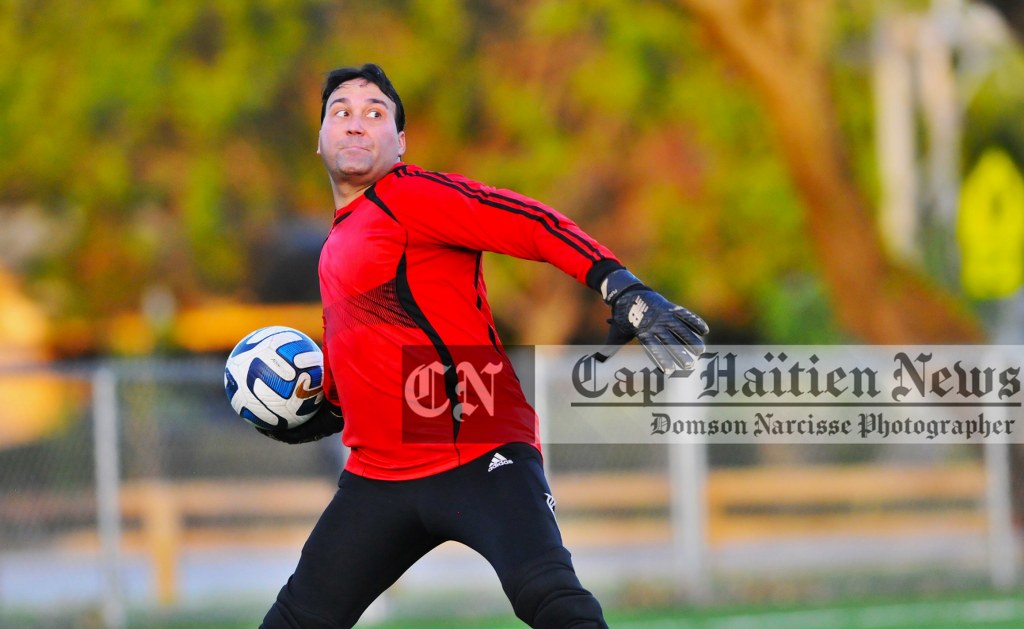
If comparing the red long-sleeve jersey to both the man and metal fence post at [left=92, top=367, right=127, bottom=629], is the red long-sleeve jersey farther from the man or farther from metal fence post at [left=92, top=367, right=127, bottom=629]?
metal fence post at [left=92, top=367, right=127, bottom=629]

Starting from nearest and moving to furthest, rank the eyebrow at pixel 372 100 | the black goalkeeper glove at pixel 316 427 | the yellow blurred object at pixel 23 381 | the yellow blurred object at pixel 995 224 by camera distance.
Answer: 1. the eyebrow at pixel 372 100
2. the black goalkeeper glove at pixel 316 427
3. the yellow blurred object at pixel 23 381
4. the yellow blurred object at pixel 995 224

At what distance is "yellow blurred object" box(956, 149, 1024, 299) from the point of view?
1424 cm

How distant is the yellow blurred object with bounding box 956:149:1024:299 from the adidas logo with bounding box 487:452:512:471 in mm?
10505

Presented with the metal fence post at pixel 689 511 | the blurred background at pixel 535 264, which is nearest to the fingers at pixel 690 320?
the blurred background at pixel 535 264

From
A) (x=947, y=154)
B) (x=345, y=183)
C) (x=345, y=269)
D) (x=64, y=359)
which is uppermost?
(x=947, y=154)

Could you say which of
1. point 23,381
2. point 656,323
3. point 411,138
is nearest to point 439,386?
point 656,323

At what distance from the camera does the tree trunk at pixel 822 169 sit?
12773 millimetres

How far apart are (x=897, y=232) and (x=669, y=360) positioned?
67.5 feet

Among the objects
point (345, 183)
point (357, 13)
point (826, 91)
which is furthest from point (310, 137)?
point (345, 183)

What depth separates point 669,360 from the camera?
413 centimetres

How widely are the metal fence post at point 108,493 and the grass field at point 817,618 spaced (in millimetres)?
268

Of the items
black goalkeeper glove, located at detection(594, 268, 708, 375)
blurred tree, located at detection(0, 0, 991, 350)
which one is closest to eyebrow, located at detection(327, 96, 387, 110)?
black goalkeeper glove, located at detection(594, 268, 708, 375)

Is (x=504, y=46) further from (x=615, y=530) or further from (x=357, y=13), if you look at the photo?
(x=615, y=530)

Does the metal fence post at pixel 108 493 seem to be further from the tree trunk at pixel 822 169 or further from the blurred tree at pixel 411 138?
the blurred tree at pixel 411 138
